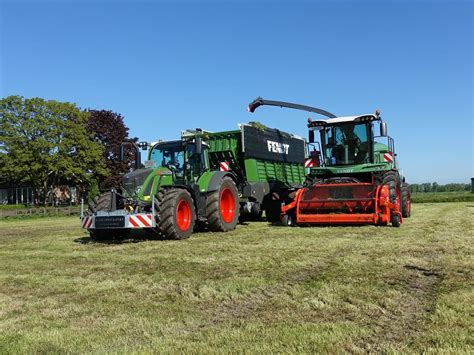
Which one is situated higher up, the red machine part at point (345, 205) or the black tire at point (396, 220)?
the red machine part at point (345, 205)

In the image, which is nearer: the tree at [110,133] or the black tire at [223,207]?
the black tire at [223,207]

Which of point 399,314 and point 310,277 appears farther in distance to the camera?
point 310,277

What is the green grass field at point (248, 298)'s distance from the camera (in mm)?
3441

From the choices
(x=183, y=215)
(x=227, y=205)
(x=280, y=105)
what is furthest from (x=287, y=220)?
(x=280, y=105)

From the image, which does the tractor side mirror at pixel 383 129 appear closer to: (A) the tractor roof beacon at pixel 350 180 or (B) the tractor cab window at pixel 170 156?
(A) the tractor roof beacon at pixel 350 180

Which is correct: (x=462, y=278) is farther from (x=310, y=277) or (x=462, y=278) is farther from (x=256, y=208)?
(x=256, y=208)

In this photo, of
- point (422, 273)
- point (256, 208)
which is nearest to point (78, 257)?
point (422, 273)

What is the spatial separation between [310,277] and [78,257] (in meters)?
4.34

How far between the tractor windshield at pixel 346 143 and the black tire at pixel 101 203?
6.59 meters

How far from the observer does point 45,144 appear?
1582 inches

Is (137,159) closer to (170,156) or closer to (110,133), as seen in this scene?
(170,156)

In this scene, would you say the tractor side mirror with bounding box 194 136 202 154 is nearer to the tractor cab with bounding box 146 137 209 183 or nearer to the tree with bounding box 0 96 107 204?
the tractor cab with bounding box 146 137 209 183

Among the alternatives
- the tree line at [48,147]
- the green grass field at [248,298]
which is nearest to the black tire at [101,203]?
the green grass field at [248,298]

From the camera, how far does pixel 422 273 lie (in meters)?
5.45
